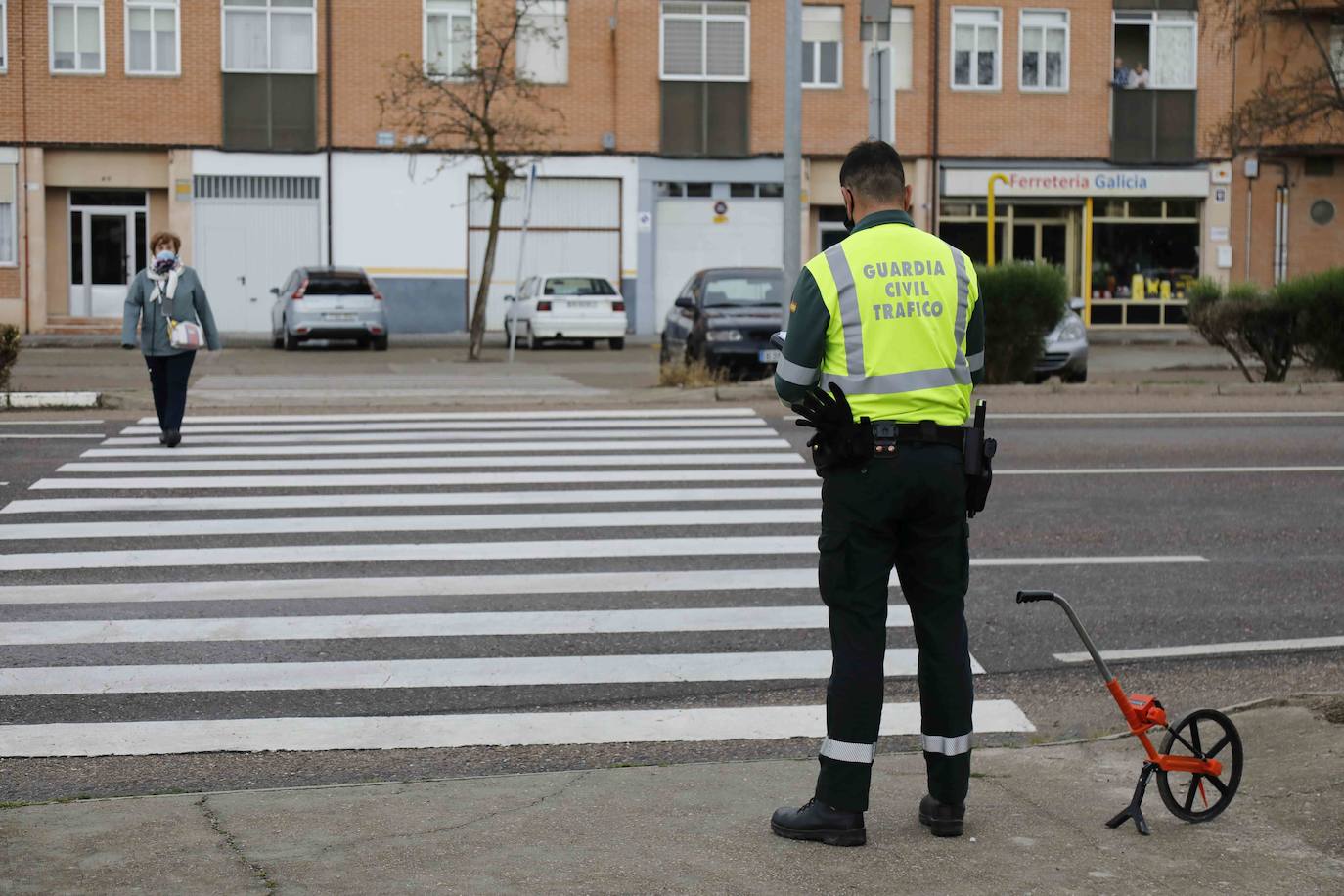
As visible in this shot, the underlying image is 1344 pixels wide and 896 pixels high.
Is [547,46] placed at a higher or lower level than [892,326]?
higher

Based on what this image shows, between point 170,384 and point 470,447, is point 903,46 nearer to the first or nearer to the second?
point 470,447

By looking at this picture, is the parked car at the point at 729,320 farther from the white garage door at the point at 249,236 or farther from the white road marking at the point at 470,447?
the white garage door at the point at 249,236

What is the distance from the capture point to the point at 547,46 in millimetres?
39469

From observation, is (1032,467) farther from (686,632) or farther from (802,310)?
(802,310)

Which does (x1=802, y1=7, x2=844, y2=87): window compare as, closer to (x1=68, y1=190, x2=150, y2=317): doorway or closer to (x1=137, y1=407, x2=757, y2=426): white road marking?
(x1=68, y1=190, x2=150, y2=317): doorway

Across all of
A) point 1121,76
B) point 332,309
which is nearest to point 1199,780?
point 332,309

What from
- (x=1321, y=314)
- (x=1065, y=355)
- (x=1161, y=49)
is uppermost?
(x=1161, y=49)

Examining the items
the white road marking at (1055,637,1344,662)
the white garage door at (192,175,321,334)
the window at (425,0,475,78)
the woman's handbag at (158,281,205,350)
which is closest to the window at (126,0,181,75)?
the white garage door at (192,175,321,334)

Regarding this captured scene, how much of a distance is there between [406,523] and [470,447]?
4.14 m

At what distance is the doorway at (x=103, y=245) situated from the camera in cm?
3894

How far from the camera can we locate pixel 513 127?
35438 mm

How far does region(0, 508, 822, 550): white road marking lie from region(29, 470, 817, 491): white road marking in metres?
1.49

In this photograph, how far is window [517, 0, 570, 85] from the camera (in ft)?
129

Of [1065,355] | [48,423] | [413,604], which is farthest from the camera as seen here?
[1065,355]
